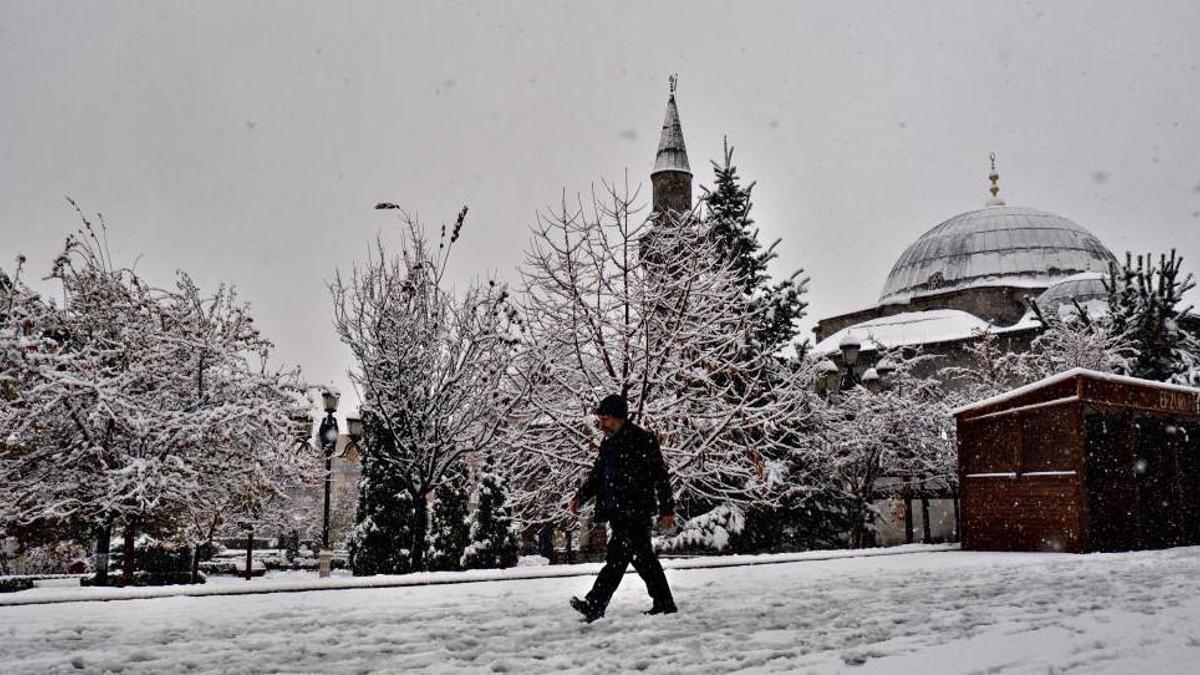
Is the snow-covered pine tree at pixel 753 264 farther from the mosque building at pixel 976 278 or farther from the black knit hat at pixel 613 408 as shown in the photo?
the mosque building at pixel 976 278

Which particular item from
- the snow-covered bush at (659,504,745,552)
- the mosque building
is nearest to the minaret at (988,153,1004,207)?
the mosque building


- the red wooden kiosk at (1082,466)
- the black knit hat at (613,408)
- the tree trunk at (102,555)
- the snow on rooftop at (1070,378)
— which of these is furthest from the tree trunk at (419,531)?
the snow on rooftop at (1070,378)

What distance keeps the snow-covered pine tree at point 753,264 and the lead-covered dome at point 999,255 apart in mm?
33096

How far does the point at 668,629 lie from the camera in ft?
18.5

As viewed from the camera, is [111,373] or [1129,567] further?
[111,373]

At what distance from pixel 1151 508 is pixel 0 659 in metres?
14.8

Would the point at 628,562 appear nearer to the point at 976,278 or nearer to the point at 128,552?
the point at 128,552

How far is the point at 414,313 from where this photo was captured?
56.0 ft

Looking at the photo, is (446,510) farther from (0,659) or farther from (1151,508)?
(0,659)

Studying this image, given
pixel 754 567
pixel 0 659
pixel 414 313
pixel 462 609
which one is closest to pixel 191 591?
pixel 462 609

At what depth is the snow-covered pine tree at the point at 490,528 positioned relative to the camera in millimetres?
21562

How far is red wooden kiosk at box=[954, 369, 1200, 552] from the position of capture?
12.9 meters

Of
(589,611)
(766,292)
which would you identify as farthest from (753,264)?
(589,611)

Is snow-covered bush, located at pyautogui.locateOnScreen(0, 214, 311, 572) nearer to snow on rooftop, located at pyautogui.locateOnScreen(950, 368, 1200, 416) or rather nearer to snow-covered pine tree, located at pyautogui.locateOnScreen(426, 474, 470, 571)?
snow-covered pine tree, located at pyautogui.locateOnScreen(426, 474, 470, 571)
